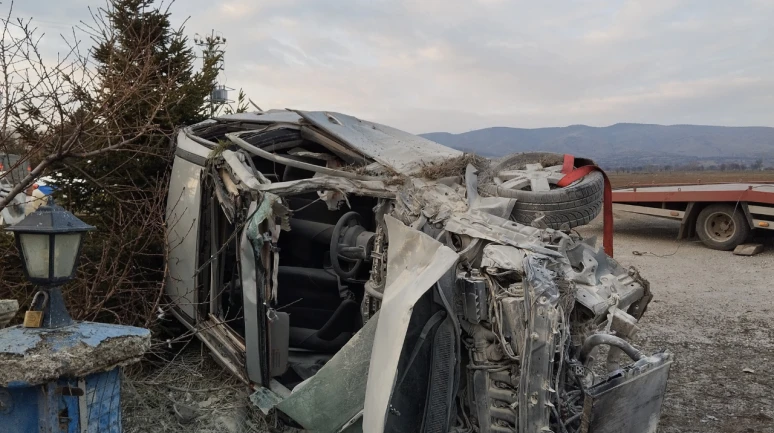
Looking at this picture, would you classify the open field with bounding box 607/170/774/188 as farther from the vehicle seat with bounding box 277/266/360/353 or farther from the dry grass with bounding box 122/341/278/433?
the dry grass with bounding box 122/341/278/433

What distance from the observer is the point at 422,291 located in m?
2.46

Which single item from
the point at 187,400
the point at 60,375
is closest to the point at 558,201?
the point at 60,375

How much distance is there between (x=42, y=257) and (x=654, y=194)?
11.5 m

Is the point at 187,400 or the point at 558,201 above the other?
the point at 558,201

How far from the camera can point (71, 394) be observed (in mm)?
2287

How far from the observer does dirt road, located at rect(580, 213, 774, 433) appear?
432cm

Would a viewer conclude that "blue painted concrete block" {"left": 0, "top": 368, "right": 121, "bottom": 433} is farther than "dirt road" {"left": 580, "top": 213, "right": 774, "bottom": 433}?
No

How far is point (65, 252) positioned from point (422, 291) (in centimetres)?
148

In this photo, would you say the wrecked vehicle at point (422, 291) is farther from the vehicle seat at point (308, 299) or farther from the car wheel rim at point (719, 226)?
the car wheel rim at point (719, 226)

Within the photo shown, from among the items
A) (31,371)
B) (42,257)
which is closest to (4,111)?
(42,257)

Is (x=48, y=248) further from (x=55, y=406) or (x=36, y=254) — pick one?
(x=55, y=406)

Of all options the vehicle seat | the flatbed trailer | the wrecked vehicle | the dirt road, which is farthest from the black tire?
the vehicle seat

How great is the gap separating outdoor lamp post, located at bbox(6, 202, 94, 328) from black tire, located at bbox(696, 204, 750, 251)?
439 inches

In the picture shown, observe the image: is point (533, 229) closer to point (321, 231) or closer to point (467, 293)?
point (467, 293)
